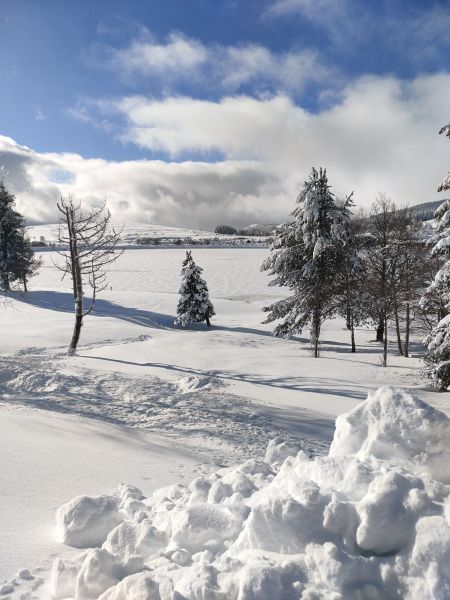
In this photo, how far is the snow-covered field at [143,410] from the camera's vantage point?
5480 millimetres

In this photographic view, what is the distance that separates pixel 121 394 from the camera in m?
12.2

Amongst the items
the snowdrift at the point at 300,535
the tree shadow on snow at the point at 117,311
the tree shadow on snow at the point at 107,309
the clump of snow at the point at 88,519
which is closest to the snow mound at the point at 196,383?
the clump of snow at the point at 88,519

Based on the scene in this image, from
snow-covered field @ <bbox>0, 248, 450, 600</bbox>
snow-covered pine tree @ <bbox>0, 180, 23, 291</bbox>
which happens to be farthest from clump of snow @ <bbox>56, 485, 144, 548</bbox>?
snow-covered pine tree @ <bbox>0, 180, 23, 291</bbox>

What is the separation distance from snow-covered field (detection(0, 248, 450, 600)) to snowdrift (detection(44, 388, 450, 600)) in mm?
A: 96

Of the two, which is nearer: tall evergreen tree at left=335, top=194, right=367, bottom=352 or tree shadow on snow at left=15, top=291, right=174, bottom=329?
tall evergreen tree at left=335, top=194, right=367, bottom=352

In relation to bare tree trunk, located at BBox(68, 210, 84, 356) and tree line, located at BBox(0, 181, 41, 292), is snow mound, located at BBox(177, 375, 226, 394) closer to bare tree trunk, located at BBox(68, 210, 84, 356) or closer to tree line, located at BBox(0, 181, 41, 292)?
bare tree trunk, located at BBox(68, 210, 84, 356)

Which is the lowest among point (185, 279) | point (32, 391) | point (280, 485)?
point (32, 391)

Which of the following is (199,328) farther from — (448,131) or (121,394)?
(448,131)

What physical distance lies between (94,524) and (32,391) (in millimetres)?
8773

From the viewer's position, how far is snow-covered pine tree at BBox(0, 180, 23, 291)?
119ft

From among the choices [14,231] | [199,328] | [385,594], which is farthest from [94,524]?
[14,231]

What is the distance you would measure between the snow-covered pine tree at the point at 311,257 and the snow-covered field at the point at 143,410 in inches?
92.3

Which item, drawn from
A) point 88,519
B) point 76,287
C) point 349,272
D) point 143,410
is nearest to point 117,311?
point 76,287

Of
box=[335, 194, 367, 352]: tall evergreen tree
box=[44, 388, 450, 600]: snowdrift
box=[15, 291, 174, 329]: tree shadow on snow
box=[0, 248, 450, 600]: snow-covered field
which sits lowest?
box=[0, 248, 450, 600]: snow-covered field
